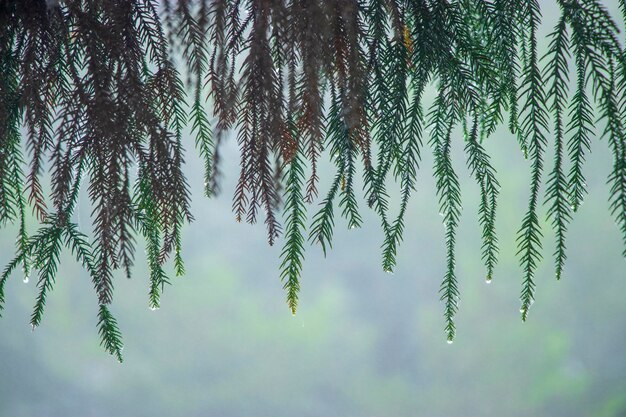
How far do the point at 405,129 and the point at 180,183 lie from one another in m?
0.35

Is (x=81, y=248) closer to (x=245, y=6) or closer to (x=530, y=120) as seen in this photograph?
(x=245, y=6)

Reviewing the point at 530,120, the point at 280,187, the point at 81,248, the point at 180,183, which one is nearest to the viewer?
the point at 280,187

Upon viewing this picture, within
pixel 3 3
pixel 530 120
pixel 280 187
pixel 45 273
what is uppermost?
pixel 3 3

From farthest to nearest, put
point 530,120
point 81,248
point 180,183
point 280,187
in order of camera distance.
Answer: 1. point 81,248
2. point 530,120
3. point 180,183
4. point 280,187

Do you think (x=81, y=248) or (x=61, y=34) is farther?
(x=81, y=248)

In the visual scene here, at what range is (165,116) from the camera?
802mm

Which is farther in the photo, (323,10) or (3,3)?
(3,3)

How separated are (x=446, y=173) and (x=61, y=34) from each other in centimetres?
57

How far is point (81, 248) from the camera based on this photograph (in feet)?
2.98

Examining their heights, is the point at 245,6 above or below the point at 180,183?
above

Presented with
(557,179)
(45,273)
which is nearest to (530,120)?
(557,179)

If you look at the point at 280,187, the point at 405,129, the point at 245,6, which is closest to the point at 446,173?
the point at 405,129

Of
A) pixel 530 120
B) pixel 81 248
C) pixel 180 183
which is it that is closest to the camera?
pixel 180 183

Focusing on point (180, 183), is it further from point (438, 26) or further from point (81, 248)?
point (438, 26)
